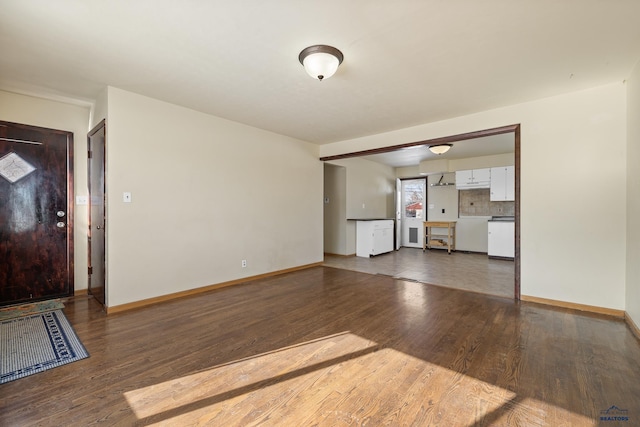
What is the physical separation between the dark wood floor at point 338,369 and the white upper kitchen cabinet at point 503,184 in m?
4.20

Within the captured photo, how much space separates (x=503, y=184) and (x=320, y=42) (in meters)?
6.31

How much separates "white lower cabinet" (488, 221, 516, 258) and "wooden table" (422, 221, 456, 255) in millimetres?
1108

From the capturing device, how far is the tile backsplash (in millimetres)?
7230

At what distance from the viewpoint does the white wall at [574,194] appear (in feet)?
9.96

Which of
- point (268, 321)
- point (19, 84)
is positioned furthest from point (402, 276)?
point (19, 84)

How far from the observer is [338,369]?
2.02 metres

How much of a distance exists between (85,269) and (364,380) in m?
4.05

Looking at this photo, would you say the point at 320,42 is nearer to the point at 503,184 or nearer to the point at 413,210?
the point at 503,184

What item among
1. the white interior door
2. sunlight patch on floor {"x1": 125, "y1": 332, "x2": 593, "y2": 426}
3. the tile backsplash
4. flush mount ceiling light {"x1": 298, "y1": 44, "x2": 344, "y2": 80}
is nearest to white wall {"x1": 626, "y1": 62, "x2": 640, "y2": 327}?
sunlight patch on floor {"x1": 125, "y1": 332, "x2": 593, "y2": 426}

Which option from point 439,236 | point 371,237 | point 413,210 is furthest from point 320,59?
point 413,210

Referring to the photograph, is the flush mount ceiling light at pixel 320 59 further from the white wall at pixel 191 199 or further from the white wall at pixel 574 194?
the white wall at pixel 574 194

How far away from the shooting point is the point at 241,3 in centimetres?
185

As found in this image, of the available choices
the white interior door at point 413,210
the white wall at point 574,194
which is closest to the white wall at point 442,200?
the white interior door at point 413,210

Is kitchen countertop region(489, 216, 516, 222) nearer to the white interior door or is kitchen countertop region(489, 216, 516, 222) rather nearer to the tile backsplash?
the tile backsplash
